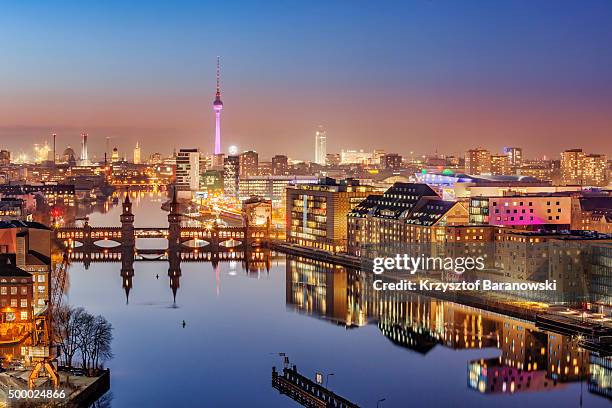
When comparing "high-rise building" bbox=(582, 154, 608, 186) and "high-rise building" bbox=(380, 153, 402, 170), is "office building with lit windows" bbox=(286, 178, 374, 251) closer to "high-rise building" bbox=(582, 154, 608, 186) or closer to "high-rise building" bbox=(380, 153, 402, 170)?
"high-rise building" bbox=(582, 154, 608, 186)

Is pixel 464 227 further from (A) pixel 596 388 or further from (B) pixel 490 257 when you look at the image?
(A) pixel 596 388

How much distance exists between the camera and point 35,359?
38.7ft

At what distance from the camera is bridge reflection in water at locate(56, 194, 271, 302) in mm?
27844

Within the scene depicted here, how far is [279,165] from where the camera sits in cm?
7500

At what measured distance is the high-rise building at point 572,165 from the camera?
52.0m

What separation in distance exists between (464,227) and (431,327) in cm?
566

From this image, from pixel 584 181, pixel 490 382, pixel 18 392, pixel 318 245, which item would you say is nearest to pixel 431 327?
pixel 490 382

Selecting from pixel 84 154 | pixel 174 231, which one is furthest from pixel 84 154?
pixel 174 231

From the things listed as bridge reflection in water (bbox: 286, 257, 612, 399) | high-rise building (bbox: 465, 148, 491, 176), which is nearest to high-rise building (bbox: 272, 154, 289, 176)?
high-rise building (bbox: 465, 148, 491, 176)

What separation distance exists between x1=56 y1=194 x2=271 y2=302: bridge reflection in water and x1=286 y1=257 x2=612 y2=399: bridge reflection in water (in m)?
6.51

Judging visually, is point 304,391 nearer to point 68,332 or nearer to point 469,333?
point 68,332

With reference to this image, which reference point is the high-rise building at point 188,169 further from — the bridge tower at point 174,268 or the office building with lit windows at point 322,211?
the bridge tower at point 174,268

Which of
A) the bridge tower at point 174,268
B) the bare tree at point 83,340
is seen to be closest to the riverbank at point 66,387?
the bare tree at point 83,340

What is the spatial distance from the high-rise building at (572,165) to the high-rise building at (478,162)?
5184 millimetres
